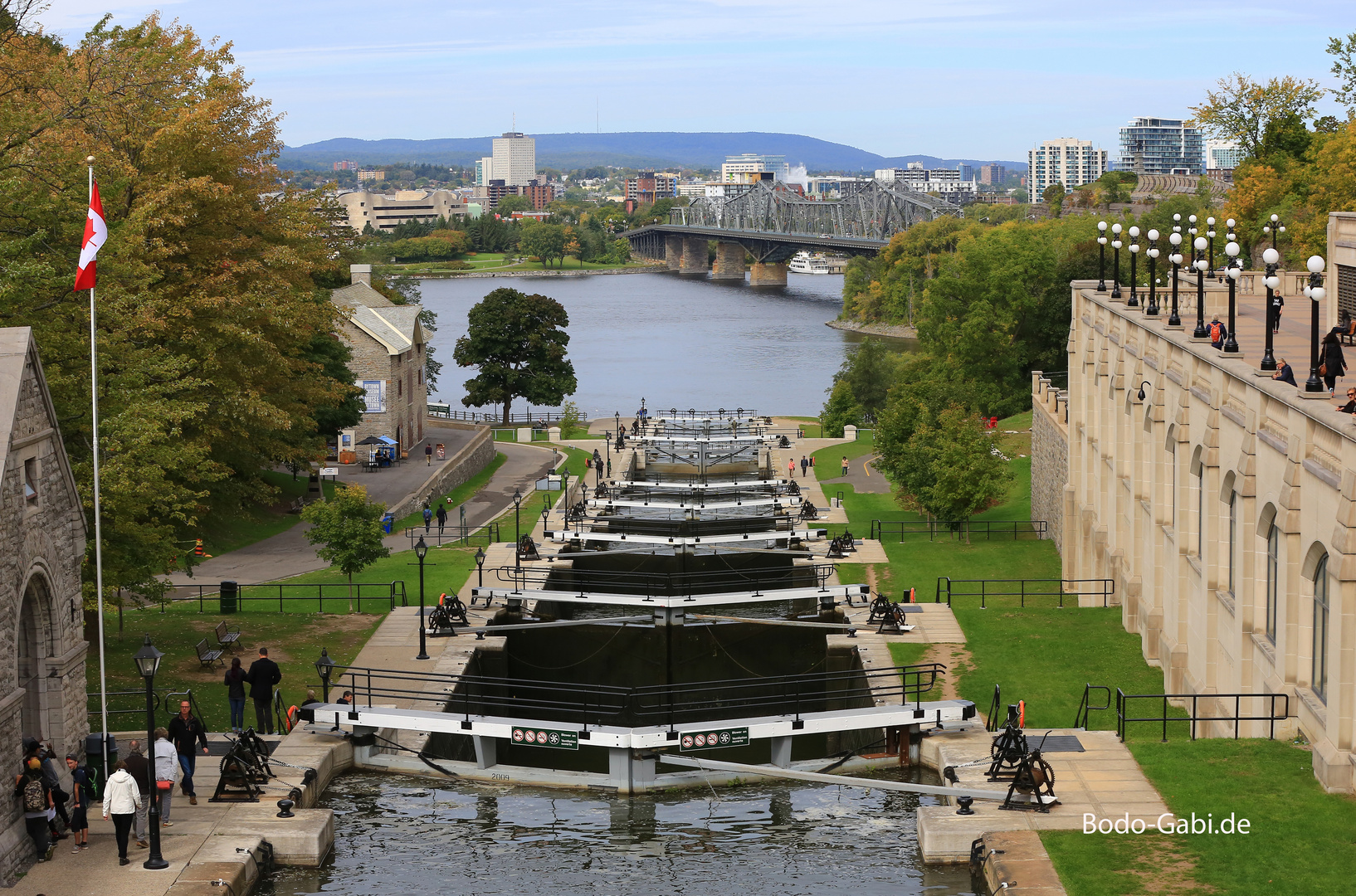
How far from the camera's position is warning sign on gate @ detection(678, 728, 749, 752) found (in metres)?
27.5

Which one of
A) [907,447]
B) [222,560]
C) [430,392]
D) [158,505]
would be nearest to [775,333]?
[430,392]

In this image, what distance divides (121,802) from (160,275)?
60.4ft

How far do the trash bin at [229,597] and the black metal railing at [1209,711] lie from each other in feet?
73.1

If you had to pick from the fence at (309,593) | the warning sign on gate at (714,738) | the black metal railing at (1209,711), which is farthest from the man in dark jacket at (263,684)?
the black metal railing at (1209,711)

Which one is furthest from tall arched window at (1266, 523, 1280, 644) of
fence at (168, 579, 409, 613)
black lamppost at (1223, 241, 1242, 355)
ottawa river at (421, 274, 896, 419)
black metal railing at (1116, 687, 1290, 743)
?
ottawa river at (421, 274, 896, 419)

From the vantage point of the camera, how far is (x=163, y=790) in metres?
22.2

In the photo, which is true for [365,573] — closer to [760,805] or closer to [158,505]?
[158,505]

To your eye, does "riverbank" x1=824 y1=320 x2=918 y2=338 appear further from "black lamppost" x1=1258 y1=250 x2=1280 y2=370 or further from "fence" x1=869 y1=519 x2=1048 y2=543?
"black lamppost" x1=1258 y1=250 x2=1280 y2=370

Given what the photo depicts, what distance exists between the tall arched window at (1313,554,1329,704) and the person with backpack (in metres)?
17.9

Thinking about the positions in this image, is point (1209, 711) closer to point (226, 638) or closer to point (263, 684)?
point (263, 684)

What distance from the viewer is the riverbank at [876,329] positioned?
15262 centimetres

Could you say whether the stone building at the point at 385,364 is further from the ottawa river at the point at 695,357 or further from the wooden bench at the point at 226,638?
the wooden bench at the point at 226,638

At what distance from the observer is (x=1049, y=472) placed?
52.2 metres

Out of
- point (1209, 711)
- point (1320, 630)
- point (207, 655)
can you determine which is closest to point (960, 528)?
point (1209, 711)
